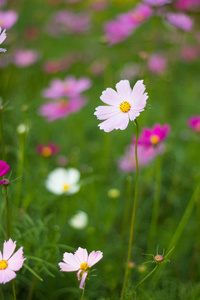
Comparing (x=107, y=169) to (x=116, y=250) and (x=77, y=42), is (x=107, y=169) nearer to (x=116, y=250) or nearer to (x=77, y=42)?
(x=116, y=250)

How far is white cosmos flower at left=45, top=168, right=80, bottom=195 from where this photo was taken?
1115 millimetres

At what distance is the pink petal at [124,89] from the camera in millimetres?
659

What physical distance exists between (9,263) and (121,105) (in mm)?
346

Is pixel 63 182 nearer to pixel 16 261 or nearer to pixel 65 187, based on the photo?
pixel 65 187

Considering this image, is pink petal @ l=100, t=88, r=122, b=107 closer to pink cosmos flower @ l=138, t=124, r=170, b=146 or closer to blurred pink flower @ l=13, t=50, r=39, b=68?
pink cosmos flower @ l=138, t=124, r=170, b=146

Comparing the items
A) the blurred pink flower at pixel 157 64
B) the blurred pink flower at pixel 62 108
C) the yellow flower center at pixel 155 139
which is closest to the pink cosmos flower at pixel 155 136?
the yellow flower center at pixel 155 139

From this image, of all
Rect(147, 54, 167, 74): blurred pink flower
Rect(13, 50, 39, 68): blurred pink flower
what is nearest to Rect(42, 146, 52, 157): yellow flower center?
Rect(13, 50, 39, 68): blurred pink flower

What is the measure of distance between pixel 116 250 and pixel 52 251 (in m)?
0.36

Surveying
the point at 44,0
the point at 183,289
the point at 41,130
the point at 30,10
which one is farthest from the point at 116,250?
the point at 44,0

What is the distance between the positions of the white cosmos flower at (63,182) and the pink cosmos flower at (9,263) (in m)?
0.48

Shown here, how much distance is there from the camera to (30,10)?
3.01m

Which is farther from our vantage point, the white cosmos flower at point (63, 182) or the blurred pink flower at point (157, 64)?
the blurred pink flower at point (157, 64)

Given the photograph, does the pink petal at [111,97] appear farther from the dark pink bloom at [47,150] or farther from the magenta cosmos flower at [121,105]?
the dark pink bloom at [47,150]

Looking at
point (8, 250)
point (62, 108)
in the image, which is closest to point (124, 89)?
point (8, 250)
